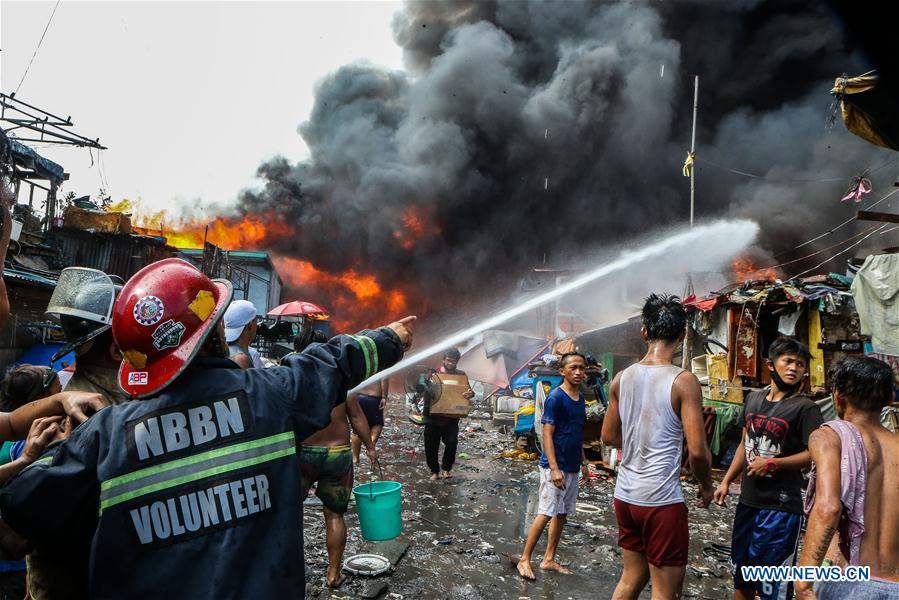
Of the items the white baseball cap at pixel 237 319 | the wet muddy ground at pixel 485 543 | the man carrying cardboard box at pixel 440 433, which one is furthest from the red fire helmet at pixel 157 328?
the man carrying cardboard box at pixel 440 433

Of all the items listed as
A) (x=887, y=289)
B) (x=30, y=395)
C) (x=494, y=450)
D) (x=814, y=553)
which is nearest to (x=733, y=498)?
(x=887, y=289)

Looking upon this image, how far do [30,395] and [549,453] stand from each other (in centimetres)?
375

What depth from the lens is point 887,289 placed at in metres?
7.07

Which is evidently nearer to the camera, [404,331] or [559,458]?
[404,331]

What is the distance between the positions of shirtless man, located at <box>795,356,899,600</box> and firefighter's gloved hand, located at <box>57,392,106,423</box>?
2.99 m

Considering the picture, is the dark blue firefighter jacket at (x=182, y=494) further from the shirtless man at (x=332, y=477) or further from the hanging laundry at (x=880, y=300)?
the hanging laundry at (x=880, y=300)

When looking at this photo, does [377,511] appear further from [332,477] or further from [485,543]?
[485,543]

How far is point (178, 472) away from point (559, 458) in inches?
147

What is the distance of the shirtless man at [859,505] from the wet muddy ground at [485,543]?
97.7 inches

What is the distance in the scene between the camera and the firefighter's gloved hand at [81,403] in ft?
5.66

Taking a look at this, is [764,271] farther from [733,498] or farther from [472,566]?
[472,566]

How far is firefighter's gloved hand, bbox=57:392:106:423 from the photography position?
172 cm

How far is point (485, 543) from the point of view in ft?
17.6

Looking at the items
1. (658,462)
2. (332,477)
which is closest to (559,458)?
(658,462)
